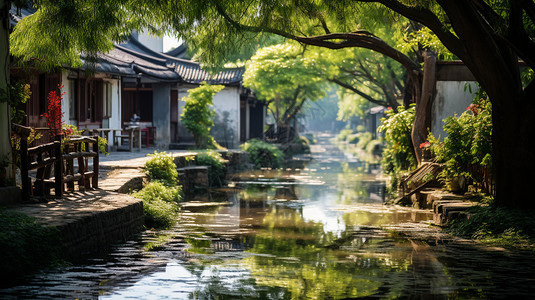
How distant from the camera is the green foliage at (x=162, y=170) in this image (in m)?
17.3

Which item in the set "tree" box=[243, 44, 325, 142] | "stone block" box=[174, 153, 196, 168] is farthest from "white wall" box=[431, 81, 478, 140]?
"tree" box=[243, 44, 325, 142]

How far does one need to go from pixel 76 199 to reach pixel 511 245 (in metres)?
6.60

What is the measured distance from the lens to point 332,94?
4203 inches

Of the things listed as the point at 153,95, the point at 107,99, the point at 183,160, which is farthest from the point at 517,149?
the point at 153,95

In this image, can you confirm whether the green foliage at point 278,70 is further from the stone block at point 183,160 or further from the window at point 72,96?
the window at point 72,96

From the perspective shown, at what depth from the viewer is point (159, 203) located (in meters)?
13.9

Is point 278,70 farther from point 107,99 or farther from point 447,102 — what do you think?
point 447,102

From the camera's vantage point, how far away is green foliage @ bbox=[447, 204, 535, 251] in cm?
1041

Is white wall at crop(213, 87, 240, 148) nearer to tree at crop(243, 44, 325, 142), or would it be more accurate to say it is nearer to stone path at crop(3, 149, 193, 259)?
tree at crop(243, 44, 325, 142)

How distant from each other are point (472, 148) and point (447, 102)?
6166 millimetres

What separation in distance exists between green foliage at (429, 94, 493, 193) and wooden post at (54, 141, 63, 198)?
725 cm

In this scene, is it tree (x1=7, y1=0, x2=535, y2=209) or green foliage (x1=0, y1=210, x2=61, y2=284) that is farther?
tree (x1=7, y1=0, x2=535, y2=209)

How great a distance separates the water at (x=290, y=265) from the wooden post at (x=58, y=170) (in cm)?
152

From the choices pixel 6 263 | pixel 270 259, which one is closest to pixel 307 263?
pixel 270 259
